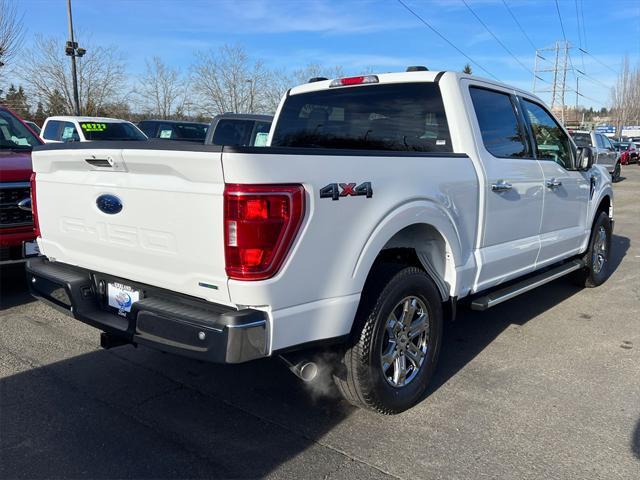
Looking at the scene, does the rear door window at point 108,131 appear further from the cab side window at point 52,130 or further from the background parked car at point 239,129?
the background parked car at point 239,129

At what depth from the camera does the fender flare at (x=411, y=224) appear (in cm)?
290

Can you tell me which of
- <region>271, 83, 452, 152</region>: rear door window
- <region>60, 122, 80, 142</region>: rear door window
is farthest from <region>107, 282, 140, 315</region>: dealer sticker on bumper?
<region>60, 122, 80, 142</region>: rear door window

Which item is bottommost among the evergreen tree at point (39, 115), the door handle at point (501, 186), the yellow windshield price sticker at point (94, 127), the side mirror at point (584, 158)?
the door handle at point (501, 186)

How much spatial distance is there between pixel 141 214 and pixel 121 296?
0.55 m

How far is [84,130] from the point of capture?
13125 millimetres

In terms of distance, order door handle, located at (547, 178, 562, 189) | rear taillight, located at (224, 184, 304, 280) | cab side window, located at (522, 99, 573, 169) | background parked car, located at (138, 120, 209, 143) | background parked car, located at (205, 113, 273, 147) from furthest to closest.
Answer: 1. background parked car, located at (138, 120, 209, 143)
2. background parked car, located at (205, 113, 273, 147)
3. cab side window, located at (522, 99, 573, 169)
4. door handle, located at (547, 178, 562, 189)
5. rear taillight, located at (224, 184, 304, 280)

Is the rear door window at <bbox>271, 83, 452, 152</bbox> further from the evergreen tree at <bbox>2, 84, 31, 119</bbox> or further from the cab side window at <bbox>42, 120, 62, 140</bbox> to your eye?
the evergreen tree at <bbox>2, 84, 31, 119</bbox>

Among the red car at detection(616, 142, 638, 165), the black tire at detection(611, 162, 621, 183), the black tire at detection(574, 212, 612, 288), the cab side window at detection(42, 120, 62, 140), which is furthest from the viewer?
the red car at detection(616, 142, 638, 165)

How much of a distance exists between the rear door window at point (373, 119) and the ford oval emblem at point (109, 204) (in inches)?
75.1

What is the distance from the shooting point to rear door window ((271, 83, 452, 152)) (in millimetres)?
3982

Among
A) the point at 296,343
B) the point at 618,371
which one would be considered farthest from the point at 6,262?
the point at 618,371

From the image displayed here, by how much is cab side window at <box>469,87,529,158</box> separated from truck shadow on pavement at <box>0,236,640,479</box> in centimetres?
162

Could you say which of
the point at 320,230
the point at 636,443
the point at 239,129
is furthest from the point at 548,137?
the point at 239,129

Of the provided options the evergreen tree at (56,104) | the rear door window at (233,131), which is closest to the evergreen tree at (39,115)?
the evergreen tree at (56,104)
